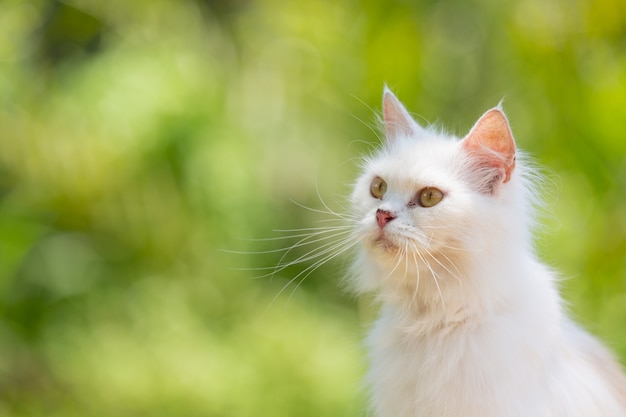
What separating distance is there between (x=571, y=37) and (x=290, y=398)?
5.14 ft

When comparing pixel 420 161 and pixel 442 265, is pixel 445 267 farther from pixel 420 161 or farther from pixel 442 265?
pixel 420 161

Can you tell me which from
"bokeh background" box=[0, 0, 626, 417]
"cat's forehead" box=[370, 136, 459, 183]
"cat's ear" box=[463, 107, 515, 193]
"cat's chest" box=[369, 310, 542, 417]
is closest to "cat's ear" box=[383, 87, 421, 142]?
"cat's forehead" box=[370, 136, 459, 183]

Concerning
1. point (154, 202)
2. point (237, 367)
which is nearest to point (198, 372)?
point (237, 367)

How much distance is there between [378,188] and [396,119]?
0.16 metres

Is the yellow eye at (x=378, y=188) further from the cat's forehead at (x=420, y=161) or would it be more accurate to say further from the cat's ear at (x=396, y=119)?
the cat's ear at (x=396, y=119)

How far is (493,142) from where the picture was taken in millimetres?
1109

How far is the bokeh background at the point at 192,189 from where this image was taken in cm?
274

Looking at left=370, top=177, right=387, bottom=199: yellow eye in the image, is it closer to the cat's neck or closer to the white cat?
the white cat

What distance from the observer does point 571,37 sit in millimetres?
2443

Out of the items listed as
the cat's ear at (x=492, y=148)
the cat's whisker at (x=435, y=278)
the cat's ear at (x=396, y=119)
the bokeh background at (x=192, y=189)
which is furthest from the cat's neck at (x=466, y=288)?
the bokeh background at (x=192, y=189)

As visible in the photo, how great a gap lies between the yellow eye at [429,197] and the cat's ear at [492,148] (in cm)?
7

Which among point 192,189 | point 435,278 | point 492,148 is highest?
point 492,148

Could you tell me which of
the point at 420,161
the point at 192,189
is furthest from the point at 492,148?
the point at 192,189

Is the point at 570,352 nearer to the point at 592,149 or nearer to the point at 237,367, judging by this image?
the point at 592,149
